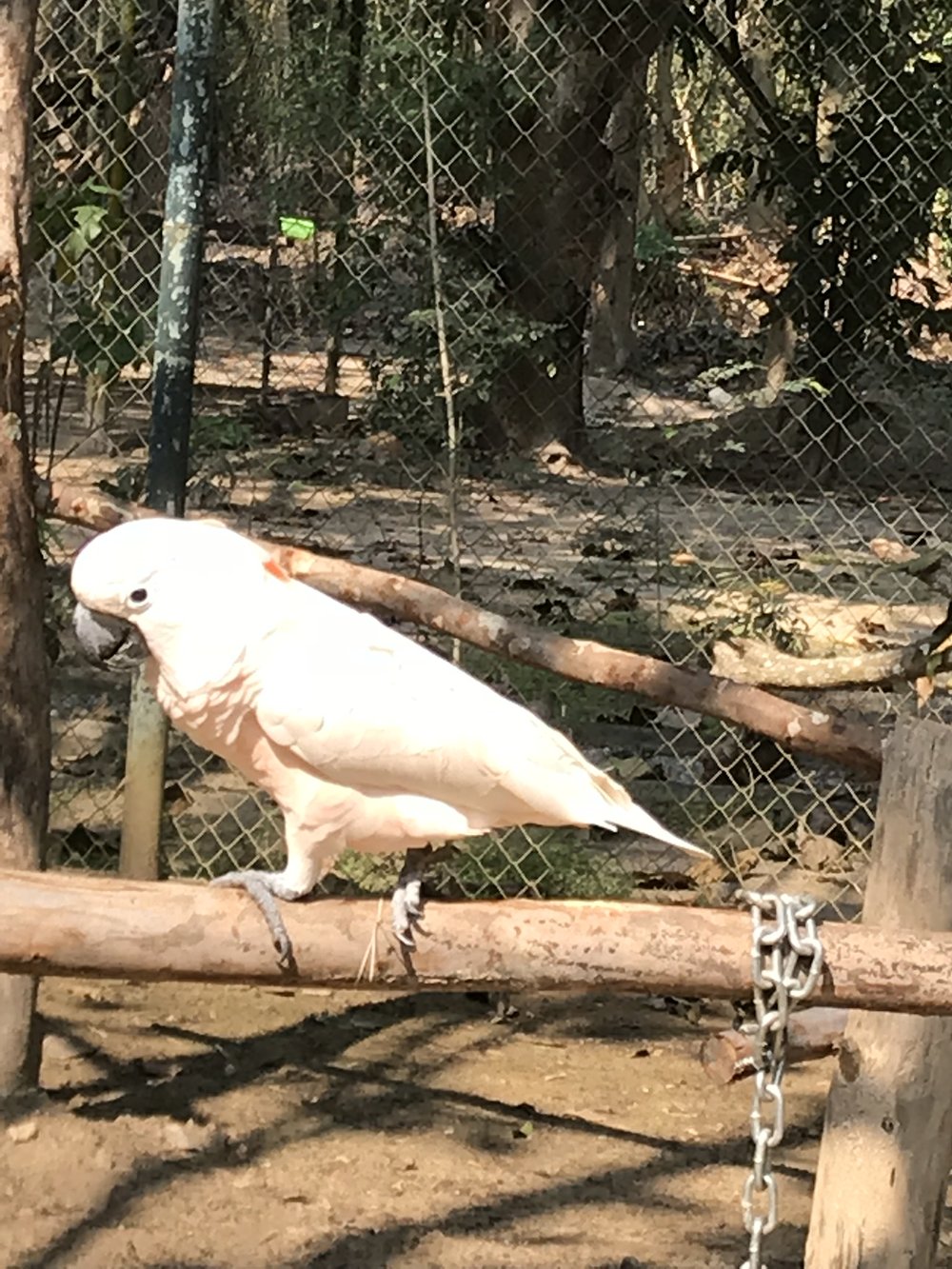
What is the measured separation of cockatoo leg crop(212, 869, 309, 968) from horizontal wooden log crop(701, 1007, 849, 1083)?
77 centimetres

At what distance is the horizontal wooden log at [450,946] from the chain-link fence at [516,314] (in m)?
1.42

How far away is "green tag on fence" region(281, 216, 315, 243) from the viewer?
457 cm

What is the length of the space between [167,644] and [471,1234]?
161 centimetres

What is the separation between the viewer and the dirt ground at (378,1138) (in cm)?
292

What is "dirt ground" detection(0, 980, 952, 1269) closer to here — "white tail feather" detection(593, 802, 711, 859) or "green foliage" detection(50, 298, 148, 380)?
"white tail feather" detection(593, 802, 711, 859)

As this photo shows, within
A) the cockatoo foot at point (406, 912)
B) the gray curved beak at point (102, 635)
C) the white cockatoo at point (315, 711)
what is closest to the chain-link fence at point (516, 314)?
the white cockatoo at point (315, 711)

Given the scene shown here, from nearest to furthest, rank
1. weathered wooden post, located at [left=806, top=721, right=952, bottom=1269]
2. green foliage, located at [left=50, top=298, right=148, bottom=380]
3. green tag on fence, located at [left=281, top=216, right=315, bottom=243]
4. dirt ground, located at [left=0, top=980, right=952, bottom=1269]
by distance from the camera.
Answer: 1. weathered wooden post, located at [left=806, top=721, right=952, bottom=1269]
2. dirt ground, located at [left=0, top=980, right=952, bottom=1269]
3. green foliage, located at [left=50, top=298, right=148, bottom=380]
4. green tag on fence, located at [left=281, top=216, right=315, bottom=243]

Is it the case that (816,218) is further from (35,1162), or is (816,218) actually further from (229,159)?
(35,1162)

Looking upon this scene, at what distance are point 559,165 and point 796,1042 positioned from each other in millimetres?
3278

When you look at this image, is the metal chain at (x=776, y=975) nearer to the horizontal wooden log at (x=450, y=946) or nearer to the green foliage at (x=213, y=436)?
the horizontal wooden log at (x=450, y=946)

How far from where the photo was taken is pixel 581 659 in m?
3.03

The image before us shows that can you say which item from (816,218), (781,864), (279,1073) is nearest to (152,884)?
(279,1073)

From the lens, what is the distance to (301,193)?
4.68 m

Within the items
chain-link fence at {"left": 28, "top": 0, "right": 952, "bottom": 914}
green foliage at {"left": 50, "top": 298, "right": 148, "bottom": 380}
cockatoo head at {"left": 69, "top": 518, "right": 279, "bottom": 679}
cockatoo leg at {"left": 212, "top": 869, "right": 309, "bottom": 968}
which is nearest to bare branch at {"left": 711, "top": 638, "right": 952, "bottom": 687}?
chain-link fence at {"left": 28, "top": 0, "right": 952, "bottom": 914}
